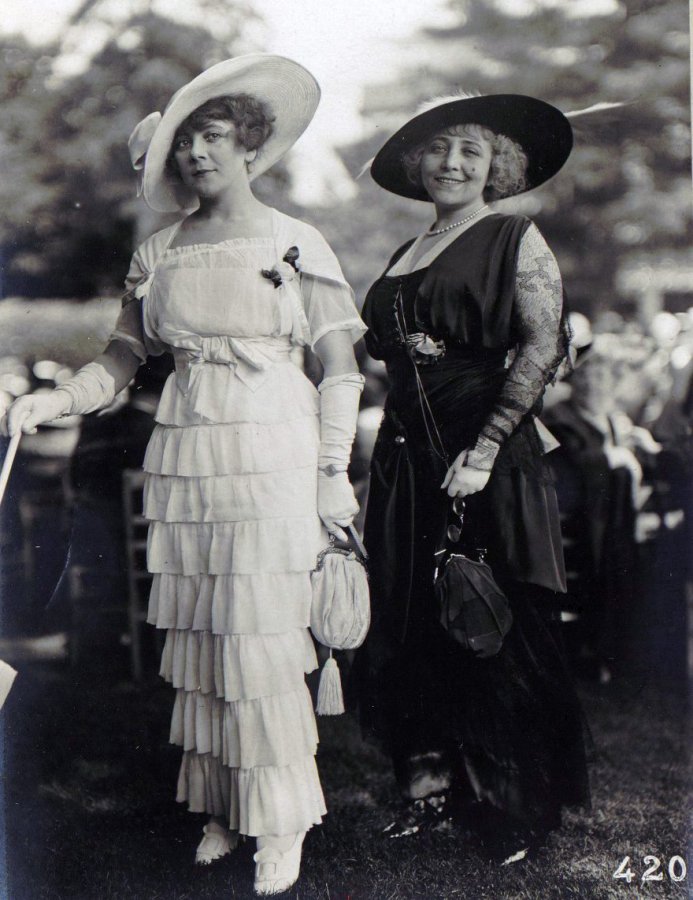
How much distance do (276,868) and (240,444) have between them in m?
1.28

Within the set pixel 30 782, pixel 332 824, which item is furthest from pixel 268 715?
pixel 30 782

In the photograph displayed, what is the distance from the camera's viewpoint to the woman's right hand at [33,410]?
2.45m

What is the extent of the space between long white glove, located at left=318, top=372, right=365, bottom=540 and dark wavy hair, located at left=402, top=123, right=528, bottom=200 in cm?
70

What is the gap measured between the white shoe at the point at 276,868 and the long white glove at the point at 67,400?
1443mm

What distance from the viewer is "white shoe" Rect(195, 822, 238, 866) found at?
8.36ft

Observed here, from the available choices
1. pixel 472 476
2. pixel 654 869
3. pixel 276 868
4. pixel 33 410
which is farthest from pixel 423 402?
pixel 654 869

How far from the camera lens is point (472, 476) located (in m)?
2.47

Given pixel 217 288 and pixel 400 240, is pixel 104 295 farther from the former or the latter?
pixel 400 240

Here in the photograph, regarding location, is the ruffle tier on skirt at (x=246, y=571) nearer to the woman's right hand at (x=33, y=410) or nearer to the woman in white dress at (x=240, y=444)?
the woman in white dress at (x=240, y=444)

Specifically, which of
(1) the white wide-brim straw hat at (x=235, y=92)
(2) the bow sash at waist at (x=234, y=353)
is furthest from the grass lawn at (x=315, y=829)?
(1) the white wide-brim straw hat at (x=235, y=92)

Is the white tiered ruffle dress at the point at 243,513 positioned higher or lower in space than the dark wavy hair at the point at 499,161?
lower

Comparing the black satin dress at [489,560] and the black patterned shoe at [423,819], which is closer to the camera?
the black satin dress at [489,560]

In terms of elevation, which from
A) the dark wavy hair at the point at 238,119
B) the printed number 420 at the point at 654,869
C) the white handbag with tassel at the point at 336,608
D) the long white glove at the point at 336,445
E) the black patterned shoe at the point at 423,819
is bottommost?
the printed number 420 at the point at 654,869

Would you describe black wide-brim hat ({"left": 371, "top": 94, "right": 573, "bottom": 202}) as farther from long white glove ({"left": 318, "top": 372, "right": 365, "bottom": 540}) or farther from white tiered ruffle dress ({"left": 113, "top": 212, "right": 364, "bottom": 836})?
long white glove ({"left": 318, "top": 372, "right": 365, "bottom": 540})
